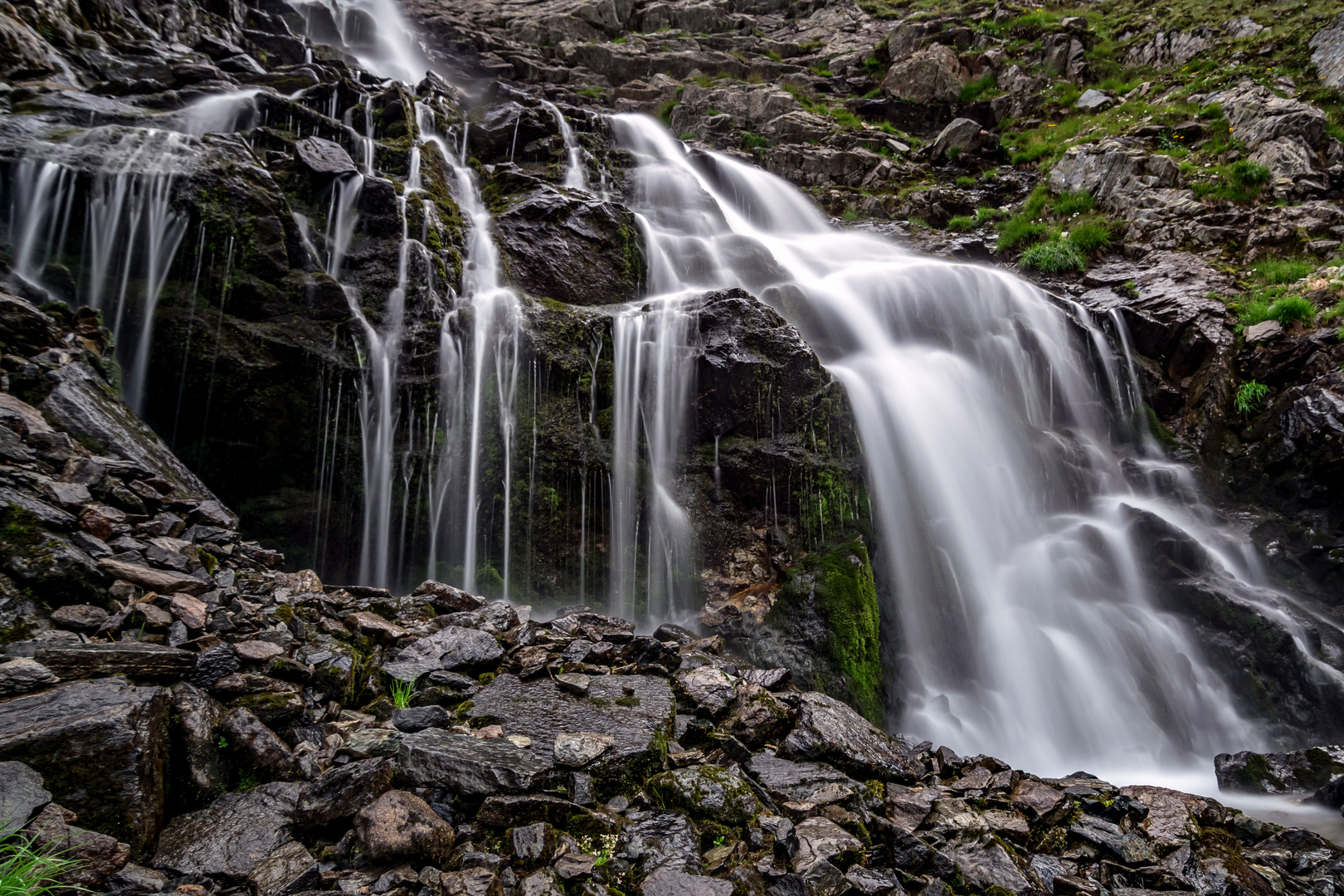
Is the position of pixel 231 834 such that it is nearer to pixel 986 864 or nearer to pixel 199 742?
pixel 199 742

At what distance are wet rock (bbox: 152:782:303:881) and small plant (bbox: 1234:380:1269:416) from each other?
15067 millimetres

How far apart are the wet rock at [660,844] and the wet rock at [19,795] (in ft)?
7.36

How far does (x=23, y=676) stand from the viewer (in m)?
2.75

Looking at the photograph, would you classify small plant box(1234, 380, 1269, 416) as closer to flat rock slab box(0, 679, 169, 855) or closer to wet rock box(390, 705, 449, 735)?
wet rock box(390, 705, 449, 735)

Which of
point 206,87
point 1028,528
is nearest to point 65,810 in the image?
→ point 1028,528

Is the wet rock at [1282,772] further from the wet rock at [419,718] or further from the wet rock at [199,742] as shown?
the wet rock at [199,742]

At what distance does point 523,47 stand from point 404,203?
20.7 meters

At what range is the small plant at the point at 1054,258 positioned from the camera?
1517 centimetres

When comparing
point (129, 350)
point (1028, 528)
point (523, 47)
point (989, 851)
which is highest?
point (523, 47)

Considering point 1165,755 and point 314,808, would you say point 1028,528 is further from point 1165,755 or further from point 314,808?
point 314,808

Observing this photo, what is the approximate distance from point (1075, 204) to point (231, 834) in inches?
819

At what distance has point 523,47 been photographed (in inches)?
1038

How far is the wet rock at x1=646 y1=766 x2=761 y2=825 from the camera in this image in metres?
3.21

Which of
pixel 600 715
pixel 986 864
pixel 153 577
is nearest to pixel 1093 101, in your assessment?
pixel 986 864
